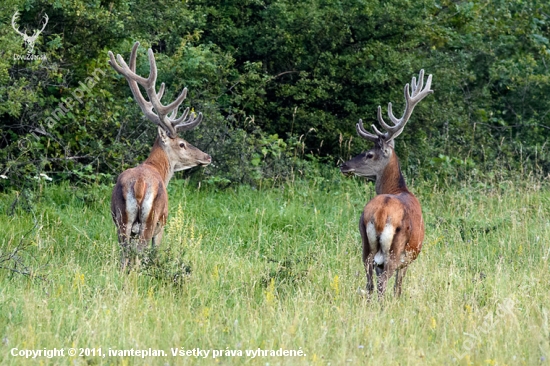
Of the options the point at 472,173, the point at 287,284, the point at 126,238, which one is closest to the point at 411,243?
the point at 287,284

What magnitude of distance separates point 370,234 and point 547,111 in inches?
301

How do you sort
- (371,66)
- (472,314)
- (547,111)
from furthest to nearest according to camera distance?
1. (547,111)
2. (371,66)
3. (472,314)

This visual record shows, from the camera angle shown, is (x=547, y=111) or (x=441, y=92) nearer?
(x=441, y=92)

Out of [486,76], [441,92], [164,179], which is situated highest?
[486,76]

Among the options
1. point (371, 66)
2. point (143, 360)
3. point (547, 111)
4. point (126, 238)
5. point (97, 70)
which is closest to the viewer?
point (143, 360)

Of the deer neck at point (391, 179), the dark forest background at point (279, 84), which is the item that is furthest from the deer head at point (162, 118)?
the deer neck at point (391, 179)

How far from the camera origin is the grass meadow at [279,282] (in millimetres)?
4902

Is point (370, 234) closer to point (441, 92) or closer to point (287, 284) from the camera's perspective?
point (287, 284)

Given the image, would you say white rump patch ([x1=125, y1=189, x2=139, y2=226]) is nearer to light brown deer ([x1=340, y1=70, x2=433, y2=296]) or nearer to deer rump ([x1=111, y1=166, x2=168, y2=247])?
deer rump ([x1=111, y1=166, x2=168, y2=247])

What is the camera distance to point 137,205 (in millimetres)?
7102

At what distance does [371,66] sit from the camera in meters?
11.6

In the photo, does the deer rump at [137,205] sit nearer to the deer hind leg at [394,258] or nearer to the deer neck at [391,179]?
the deer hind leg at [394,258]

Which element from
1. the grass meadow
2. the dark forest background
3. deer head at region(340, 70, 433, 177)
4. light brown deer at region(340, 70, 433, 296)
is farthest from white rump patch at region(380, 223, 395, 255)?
the dark forest background

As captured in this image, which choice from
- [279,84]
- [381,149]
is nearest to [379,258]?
[381,149]
